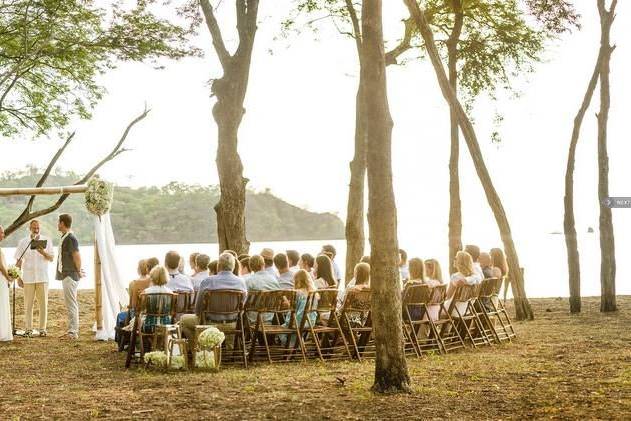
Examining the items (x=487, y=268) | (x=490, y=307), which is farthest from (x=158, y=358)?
(x=487, y=268)

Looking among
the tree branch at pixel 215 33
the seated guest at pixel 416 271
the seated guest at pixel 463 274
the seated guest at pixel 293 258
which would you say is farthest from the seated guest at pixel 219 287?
the tree branch at pixel 215 33

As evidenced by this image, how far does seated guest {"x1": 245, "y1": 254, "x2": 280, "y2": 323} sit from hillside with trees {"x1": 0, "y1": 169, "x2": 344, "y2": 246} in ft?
271

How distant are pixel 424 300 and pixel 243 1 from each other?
9519mm

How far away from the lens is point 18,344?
14.3m

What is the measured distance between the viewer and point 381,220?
8.76 m

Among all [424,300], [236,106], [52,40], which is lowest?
[424,300]

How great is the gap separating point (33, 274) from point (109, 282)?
1.51 m

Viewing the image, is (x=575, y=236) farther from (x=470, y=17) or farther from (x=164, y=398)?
(x=164, y=398)

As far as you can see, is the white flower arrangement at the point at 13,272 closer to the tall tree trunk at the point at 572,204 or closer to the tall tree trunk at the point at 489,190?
the tall tree trunk at the point at 489,190

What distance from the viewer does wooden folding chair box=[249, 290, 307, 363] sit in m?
11.0

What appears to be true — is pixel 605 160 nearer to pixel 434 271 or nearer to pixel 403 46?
pixel 403 46

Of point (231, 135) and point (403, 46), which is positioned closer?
point (231, 135)

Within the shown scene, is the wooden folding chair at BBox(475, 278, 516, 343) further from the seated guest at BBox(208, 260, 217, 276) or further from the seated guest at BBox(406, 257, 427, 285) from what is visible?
the seated guest at BBox(208, 260, 217, 276)

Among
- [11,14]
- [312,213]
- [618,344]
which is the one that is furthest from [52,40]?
[312,213]
